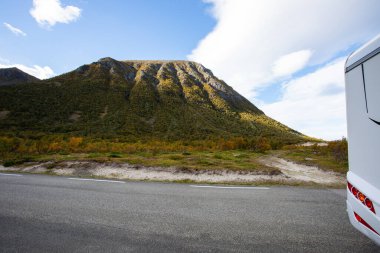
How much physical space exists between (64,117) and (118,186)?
51146 millimetres

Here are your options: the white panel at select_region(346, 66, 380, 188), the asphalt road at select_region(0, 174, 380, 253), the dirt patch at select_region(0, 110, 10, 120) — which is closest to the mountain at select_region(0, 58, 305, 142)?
the dirt patch at select_region(0, 110, 10, 120)

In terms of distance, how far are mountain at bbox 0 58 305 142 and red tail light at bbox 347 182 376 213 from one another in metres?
36.7

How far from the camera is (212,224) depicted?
415 cm

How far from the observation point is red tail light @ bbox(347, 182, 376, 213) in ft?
8.50

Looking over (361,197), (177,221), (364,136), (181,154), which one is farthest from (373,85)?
(181,154)

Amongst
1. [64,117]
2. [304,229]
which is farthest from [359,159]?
[64,117]

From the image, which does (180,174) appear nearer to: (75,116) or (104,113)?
(75,116)

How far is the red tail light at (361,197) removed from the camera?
8.50 ft

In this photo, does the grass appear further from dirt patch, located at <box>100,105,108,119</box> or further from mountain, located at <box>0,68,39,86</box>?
mountain, located at <box>0,68,39,86</box>

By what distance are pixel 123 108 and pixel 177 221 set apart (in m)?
62.3

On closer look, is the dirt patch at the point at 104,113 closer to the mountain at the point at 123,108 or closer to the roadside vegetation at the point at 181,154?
the mountain at the point at 123,108

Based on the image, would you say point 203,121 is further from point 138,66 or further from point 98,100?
point 138,66

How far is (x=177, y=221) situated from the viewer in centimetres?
429

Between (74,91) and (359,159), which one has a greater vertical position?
(74,91)
